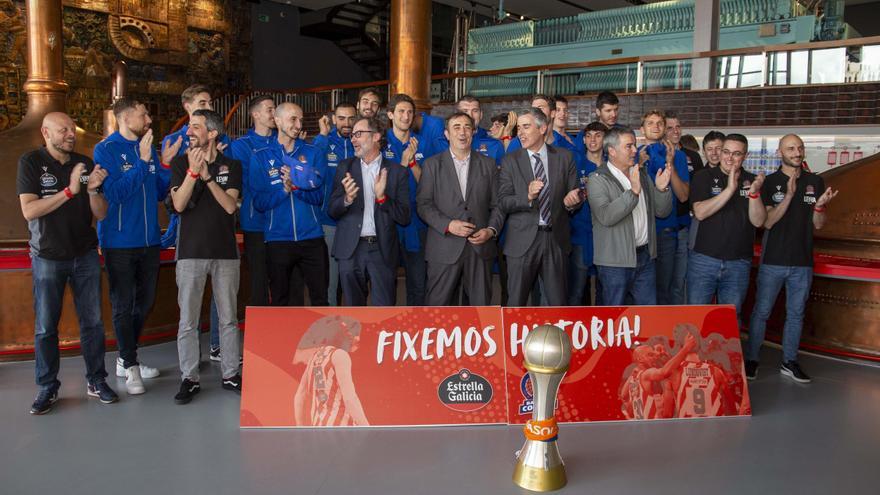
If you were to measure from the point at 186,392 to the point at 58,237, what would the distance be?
114 centimetres

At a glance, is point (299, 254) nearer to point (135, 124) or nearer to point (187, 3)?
point (135, 124)

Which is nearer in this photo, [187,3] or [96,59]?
[96,59]

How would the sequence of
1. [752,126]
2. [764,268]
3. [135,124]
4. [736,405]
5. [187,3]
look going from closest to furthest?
1. [736,405]
2. [135,124]
3. [764,268]
4. [752,126]
5. [187,3]

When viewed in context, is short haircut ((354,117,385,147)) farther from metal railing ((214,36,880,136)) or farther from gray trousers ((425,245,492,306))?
Answer: metal railing ((214,36,880,136))

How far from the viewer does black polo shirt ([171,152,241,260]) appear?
13.8ft

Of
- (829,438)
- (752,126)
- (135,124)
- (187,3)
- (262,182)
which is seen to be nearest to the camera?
(829,438)

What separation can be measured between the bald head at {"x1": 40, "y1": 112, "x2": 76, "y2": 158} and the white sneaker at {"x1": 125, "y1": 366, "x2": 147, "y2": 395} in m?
1.38

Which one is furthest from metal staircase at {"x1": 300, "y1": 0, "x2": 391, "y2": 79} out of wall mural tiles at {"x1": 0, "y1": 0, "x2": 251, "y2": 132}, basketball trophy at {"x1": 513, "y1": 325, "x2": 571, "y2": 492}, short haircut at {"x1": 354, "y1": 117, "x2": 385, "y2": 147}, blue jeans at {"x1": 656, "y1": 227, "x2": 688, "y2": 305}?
basketball trophy at {"x1": 513, "y1": 325, "x2": 571, "y2": 492}

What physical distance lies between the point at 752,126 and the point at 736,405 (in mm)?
7101

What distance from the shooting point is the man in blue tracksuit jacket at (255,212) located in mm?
4824

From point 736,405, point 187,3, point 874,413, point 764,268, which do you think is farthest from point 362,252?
point 187,3

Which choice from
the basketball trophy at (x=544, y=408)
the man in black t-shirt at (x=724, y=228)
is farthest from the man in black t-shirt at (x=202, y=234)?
the man in black t-shirt at (x=724, y=228)

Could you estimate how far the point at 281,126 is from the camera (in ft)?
15.4

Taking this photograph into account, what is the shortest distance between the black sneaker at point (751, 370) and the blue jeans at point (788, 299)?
38 millimetres
